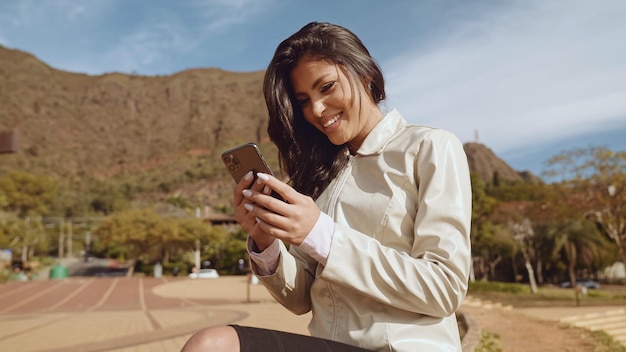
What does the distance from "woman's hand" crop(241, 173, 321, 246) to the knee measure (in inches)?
8.2

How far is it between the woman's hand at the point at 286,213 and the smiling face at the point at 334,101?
1.23 feet

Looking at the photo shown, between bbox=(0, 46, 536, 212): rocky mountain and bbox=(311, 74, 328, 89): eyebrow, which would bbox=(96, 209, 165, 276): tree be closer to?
bbox=(311, 74, 328, 89): eyebrow

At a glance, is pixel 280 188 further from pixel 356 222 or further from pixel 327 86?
pixel 327 86

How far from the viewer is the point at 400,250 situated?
3.91 feet

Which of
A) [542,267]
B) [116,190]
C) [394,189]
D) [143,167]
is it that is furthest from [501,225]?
[143,167]

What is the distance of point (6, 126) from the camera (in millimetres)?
122062

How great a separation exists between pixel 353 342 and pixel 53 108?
150 meters

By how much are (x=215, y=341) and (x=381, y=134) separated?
0.63 meters

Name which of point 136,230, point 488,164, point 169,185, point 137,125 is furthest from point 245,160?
point 137,125

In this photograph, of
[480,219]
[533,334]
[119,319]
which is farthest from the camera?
[480,219]

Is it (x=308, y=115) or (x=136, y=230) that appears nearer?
(x=308, y=115)

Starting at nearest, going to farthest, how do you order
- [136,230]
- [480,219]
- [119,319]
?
1. [119,319]
2. [480,219]
3. [136,230]

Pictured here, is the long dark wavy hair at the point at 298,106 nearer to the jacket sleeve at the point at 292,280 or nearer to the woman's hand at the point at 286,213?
the jacket sleeve at the point at 292,280

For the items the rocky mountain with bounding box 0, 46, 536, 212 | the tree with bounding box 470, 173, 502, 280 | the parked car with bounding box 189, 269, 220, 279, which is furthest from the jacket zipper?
the rocky mountain with bounding box 0, 46, 536, 212
